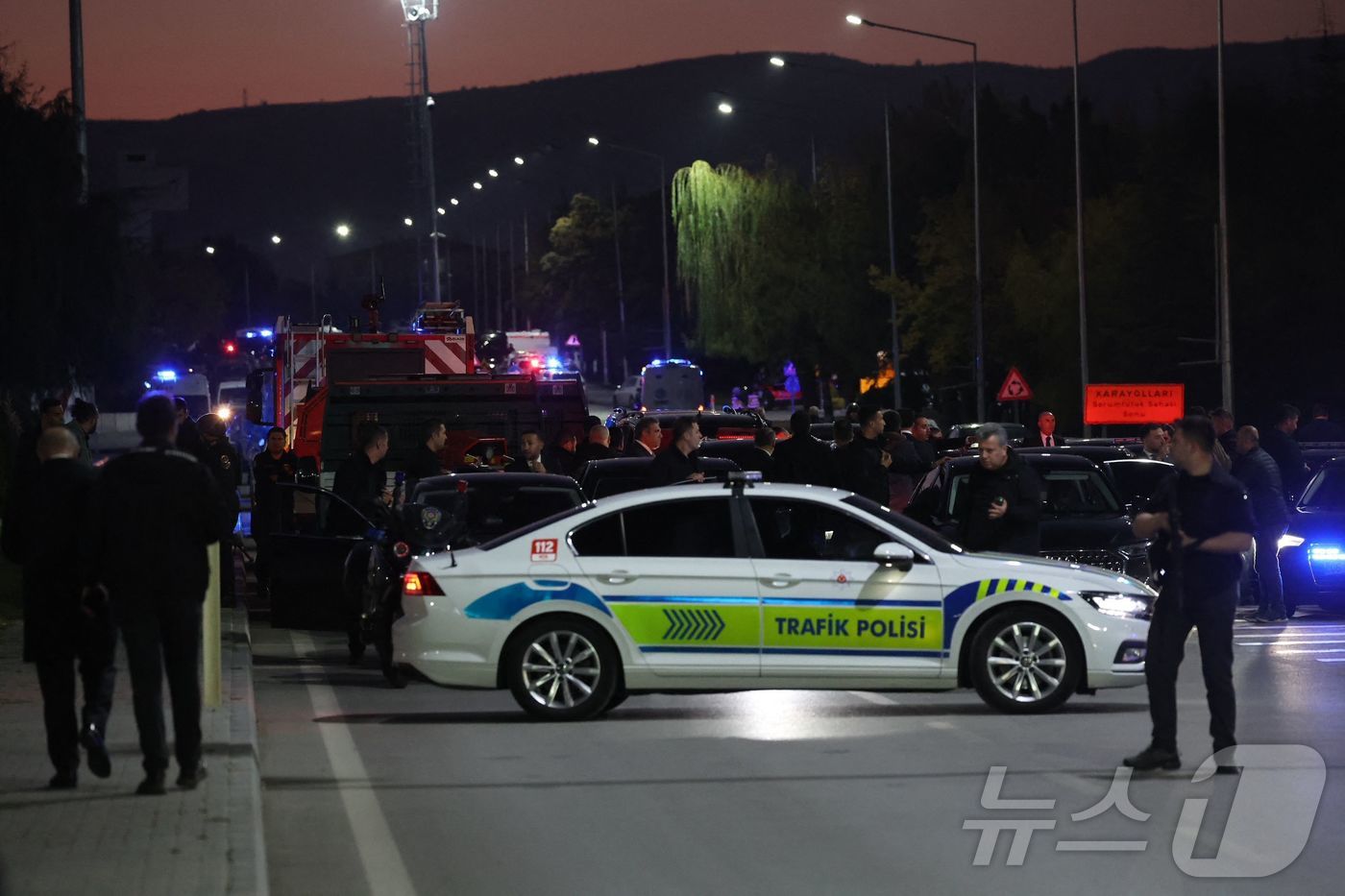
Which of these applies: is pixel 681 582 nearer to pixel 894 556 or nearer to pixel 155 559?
pixel 894 556

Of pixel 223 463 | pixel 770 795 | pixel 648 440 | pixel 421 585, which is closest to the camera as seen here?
pixel 770 795

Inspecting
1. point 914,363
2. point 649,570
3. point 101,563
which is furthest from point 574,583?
point 914,363

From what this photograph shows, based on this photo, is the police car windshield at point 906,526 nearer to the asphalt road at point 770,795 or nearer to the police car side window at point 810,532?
the police car side window at point 810,532

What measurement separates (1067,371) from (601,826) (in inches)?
1952

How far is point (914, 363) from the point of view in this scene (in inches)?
2822

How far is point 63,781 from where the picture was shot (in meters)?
10.0

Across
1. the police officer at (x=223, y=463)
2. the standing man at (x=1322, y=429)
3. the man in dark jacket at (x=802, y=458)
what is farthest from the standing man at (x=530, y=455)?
the standing man at (x=1322, y=429)

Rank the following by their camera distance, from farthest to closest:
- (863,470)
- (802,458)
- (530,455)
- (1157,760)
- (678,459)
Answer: (530,455)
(802,458)
(863,470)
(678,459)
(1157,760)

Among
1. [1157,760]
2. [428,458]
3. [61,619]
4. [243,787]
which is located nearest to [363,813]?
[243,787]

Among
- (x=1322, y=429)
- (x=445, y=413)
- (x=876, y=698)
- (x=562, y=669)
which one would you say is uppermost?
(x=445, y=413)

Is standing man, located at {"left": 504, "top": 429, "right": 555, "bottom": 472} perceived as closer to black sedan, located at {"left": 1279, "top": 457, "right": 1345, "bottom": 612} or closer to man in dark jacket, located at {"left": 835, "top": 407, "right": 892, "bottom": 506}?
man in dark jacket, located at {"left": 835, "top": 407, "right": 892, "bottom": 506}

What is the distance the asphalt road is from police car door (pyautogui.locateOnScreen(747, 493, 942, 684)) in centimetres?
36

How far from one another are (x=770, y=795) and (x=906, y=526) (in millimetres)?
3379

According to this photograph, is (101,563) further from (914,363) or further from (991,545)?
(914,363)
